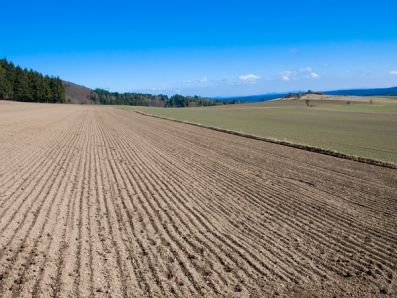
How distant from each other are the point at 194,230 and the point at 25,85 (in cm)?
10771

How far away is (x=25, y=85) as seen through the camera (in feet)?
339

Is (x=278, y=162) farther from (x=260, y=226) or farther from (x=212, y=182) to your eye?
(x=260, y=226)

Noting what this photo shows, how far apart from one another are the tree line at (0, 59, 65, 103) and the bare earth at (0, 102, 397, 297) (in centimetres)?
9155

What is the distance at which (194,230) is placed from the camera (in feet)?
27.6

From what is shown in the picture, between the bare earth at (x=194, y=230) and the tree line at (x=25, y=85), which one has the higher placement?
the tree line at (x=25, y=85)

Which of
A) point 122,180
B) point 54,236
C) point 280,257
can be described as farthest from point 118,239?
point 122,180

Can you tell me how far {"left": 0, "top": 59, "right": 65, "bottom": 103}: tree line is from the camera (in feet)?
317

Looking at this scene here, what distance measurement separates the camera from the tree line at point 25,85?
9669 cm

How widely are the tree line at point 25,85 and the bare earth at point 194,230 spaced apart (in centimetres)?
9155

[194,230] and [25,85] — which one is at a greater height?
[25,85]

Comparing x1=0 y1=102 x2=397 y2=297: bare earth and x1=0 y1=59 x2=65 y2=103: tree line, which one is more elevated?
x1=0 y1=59 x2=65 y2=103: tree line

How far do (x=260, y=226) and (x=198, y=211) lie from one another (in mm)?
1756

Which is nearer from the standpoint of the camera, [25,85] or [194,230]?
[194,230]

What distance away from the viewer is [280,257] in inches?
281
